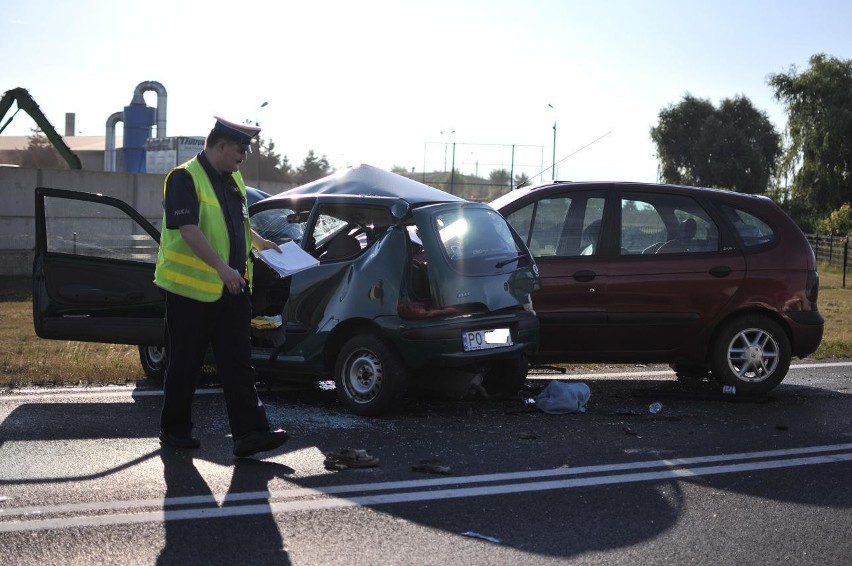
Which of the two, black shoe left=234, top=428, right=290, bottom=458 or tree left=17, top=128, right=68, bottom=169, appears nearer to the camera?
black shoe left=234, top=428, right=290, bottom=458

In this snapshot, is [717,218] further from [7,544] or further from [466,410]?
[7,544]

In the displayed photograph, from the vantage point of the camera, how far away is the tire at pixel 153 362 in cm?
934

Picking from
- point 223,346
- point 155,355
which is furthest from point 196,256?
point 155,355

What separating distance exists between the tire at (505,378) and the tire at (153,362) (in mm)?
2745

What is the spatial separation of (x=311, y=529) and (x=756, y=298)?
17.0 ft

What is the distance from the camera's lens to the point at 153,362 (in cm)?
940

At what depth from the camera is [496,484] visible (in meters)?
5.72

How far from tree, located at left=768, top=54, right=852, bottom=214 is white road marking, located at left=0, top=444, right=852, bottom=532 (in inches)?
1787

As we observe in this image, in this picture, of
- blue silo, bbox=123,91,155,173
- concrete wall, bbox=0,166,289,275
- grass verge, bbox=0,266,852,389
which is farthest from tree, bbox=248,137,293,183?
grass verge, bbox=0,266,852,389

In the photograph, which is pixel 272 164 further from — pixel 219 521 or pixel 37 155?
pixel 219 521

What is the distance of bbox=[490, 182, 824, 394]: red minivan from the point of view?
351 inches

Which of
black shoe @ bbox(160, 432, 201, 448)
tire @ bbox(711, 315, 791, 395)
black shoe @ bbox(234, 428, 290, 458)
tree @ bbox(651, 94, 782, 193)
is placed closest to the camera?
black shoe @ bbox(234, 428, 290, 458)

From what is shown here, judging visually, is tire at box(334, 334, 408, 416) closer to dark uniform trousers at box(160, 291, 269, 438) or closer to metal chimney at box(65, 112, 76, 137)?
dark uniform trousers at box(160, 291, 269, 438)

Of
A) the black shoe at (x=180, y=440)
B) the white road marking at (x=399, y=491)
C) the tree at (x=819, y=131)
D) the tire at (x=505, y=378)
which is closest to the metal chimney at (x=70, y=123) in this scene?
the tree at (x=819, y=131)
